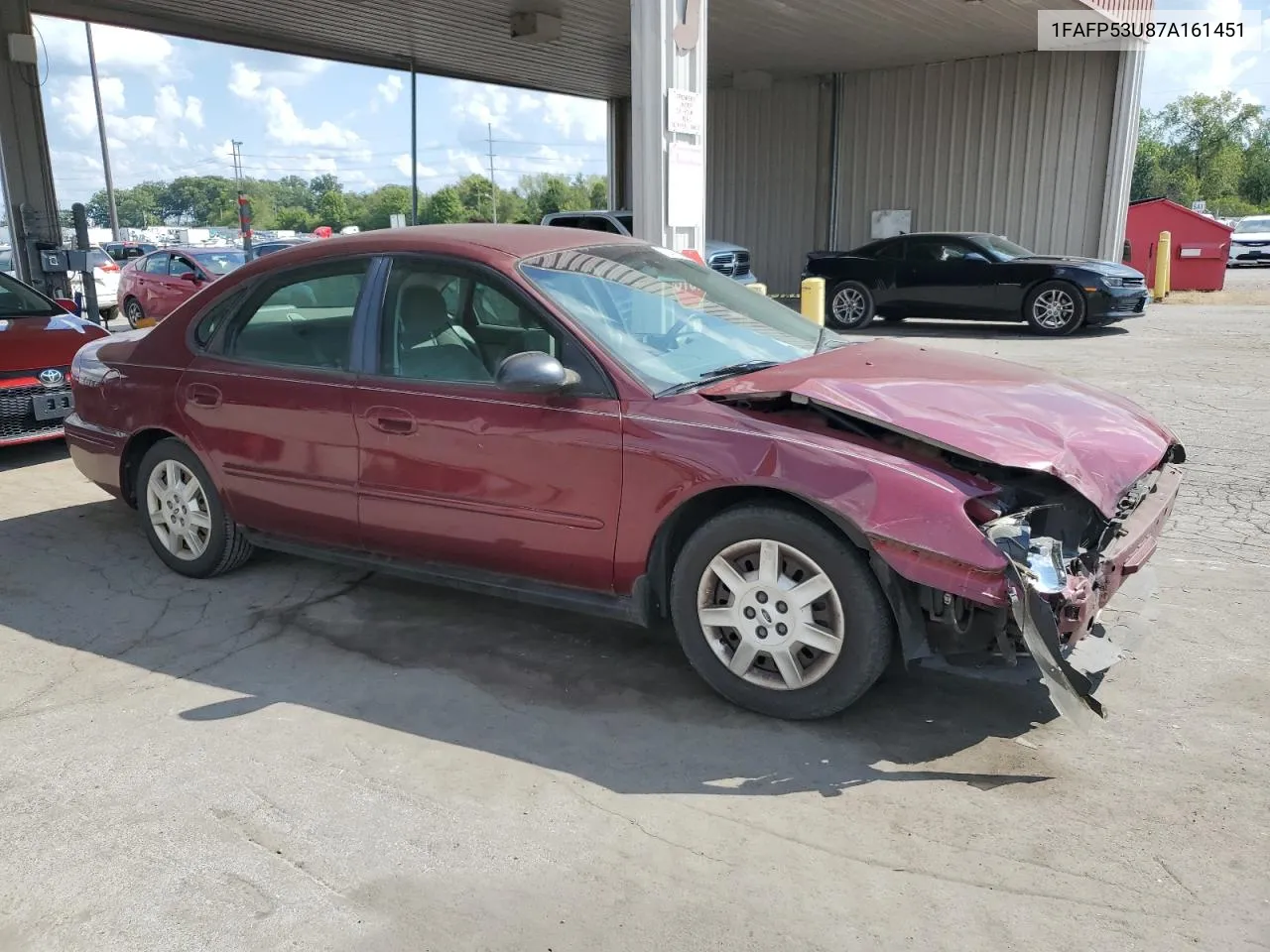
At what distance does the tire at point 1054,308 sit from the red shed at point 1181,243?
799 cm

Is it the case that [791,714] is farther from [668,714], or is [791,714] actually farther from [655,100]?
[655,100]

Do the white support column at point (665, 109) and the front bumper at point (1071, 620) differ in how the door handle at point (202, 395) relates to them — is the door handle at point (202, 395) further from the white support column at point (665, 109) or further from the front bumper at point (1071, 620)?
the white support column at point (665, 109)

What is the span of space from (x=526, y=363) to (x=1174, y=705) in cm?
258

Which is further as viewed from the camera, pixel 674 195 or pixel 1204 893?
pixel 674 195

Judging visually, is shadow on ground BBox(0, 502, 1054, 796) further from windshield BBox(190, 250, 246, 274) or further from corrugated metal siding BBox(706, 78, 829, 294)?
corrugated metal siding BBox(706, 78, 829, 294)

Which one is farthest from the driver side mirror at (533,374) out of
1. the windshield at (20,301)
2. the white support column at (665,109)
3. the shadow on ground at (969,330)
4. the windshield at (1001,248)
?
the windshield at (1001,248)

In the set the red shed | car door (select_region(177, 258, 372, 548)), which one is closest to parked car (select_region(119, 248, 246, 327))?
car door (select_region(177, 258, 372, 548))

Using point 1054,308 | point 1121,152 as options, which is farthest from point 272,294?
point 1121,152

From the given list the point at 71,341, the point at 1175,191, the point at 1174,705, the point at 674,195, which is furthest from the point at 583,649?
the point at 1175,191

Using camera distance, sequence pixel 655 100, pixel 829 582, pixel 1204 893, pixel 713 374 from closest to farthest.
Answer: pixel 1204 893 → pixel 829 582 → pixel 713 374 → pixel 655 100

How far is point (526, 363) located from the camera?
11.6 feet

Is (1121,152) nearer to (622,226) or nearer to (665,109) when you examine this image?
(622,226)

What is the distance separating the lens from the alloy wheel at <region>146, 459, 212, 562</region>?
16.0ft

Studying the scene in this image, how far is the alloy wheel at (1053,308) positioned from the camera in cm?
1414
